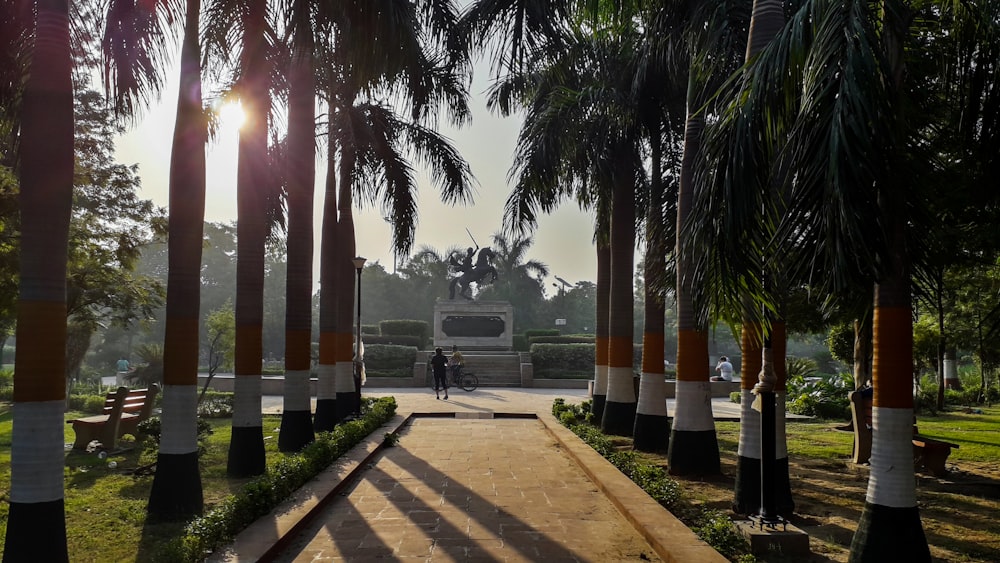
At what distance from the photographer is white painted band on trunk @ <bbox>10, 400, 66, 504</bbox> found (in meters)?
4.55

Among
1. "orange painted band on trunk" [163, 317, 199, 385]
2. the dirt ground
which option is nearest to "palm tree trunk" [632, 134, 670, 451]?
the dirt ground

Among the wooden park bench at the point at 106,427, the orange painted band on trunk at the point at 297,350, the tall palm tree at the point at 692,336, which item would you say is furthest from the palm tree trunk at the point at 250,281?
the tall palm tree at the point at 692,336

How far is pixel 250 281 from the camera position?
28.7ft

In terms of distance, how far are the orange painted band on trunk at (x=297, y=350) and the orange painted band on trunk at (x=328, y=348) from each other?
2.51 m

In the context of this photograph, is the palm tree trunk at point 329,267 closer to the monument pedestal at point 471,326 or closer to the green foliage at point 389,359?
the green foliage at point 389,359

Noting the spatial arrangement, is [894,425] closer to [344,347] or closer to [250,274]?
[250,274]

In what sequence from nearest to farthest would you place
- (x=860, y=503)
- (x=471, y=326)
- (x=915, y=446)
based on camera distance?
1. (x=860, y=503)
2. (x=915, y=446)
3. (x=471, y=326)

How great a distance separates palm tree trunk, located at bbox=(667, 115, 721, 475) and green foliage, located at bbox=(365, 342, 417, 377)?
70.4 feet

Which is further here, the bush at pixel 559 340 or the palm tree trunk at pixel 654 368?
the bush at pixel 559 340

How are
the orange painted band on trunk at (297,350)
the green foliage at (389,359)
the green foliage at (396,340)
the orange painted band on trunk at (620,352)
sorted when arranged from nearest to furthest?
the orange painted band on trunk at (297,350) < the orange painted band on trunk at (620,352) < the green foliage at (389,359) < the green foliage at (396,340)

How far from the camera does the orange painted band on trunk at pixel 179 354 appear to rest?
652 cm

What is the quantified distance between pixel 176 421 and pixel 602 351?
10034 millimetres

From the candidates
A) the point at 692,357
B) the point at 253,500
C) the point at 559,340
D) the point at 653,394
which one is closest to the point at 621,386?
the point at 653,394

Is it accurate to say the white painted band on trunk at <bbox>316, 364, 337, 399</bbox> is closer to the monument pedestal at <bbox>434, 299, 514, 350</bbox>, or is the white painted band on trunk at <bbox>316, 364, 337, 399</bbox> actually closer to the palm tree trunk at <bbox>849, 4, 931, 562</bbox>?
the palm tree trunk at <bbox>849, 4, 931, 562</bbox>
